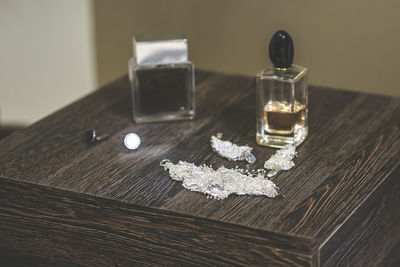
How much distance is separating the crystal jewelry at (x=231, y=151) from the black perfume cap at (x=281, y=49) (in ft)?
0.48

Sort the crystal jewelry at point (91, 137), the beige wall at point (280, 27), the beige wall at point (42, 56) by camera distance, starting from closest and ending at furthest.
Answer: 1. the crystal jewelry at point (91, 137)
2. the beige wall at point (280, 27)
3. the beige wall at point (42, 56)

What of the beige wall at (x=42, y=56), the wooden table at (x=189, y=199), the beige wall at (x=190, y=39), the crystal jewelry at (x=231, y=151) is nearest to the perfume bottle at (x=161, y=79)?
the wooden table at (x=189, y=199)

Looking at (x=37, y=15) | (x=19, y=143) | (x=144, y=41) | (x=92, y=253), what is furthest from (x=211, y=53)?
(x=92, y=253)

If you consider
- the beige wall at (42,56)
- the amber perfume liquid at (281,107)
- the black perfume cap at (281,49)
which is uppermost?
the black perfume cap at (281,49)

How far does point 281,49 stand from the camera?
0.98 meters

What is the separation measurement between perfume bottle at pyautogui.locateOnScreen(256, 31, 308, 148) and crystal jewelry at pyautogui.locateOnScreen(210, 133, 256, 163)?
0.16 ft

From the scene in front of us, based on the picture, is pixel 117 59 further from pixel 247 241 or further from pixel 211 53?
pixel 247 241

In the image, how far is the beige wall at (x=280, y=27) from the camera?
5.31ft

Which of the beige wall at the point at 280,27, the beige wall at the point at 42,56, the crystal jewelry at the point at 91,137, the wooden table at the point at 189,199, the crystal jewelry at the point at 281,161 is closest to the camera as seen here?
the wooden table at the point at 189,199

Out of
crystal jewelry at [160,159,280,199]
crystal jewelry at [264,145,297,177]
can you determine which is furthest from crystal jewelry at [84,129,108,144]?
crystal jewelry at [264,145,297,177]

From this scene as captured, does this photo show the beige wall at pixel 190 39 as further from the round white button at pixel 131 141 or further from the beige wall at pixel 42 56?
the round white button at pixel 131 141

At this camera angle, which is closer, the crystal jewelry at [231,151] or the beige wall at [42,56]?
the crystal jewelry at [231,151]

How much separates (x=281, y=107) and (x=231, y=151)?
114 mm

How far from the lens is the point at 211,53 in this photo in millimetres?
1881
